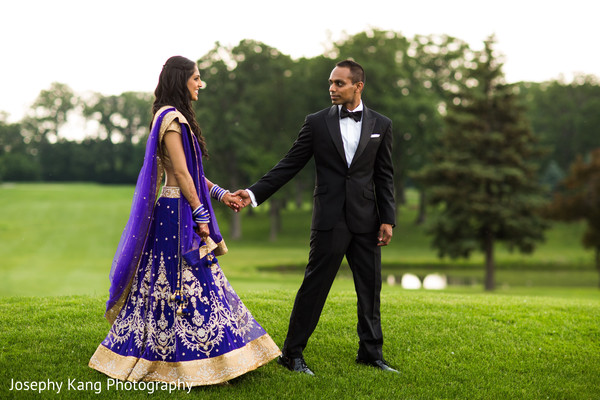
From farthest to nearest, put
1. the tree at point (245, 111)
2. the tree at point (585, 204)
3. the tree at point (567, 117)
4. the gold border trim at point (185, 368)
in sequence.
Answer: the tree at point (567, 117) → the tree at point (245, 111) → the tree at point (585, 204) → the gold border trim at point (185, 368)

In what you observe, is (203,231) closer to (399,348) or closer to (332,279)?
(332,279)

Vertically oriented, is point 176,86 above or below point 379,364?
above

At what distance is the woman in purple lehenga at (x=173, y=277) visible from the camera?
451cm

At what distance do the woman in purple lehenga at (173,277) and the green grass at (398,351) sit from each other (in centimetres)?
21

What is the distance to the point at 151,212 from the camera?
4.62 meters

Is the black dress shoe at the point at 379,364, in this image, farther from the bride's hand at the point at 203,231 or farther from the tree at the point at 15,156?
the tree at the point at 15,156

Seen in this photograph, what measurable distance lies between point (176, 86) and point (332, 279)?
83.8 inches

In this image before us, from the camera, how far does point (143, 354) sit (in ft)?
15.0

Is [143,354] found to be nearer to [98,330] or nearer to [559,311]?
[98,330]

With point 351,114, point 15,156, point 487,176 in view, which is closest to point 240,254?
point 487,176

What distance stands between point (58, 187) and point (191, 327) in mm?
63855

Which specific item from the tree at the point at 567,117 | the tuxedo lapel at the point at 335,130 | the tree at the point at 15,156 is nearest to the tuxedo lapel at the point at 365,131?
the tuxedo lapel at the point at 335,130

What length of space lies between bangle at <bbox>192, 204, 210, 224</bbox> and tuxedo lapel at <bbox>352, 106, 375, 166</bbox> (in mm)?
1362

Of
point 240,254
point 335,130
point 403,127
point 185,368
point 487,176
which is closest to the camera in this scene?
point 185,368
